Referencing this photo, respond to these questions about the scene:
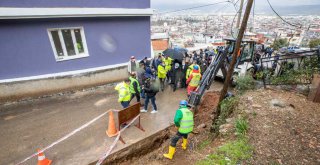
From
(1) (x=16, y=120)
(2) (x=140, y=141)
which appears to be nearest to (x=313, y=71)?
(2) (x=140, y=141)

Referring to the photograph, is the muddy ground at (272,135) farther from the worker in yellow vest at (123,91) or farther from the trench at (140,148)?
the worker in yellow vest at (123,91)

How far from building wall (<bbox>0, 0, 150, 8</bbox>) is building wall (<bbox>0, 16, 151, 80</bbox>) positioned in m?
0.60

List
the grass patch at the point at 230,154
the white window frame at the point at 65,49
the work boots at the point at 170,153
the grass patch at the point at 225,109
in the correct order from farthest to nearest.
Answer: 1. the white window frame at the point at 65,49
2. the grass patch at the point at 225,109
3. the work boots at the point at 170,153
4. the grass patch at the point at 230,154

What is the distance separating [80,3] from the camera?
7258 millimetres

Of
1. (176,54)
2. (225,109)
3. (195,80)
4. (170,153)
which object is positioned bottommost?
(170,153)

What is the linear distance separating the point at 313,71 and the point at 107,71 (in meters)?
9.32

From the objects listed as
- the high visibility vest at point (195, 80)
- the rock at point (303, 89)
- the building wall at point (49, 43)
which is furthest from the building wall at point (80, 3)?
the rock at point (303, 89)

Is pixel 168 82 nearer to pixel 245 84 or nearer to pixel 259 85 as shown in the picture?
pixel 245 84

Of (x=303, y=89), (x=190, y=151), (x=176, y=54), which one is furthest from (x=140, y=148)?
(x=303, y=89)

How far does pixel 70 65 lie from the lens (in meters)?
7.96

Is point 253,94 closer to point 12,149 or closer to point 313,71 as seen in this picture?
point 313,71

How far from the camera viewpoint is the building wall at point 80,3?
616cm

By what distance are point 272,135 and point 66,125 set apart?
6.43 metres

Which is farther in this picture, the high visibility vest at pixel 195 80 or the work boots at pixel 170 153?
the high visibility vest at pixel 195 80
